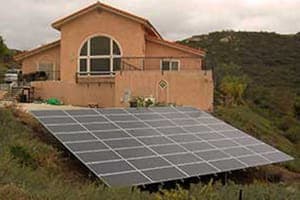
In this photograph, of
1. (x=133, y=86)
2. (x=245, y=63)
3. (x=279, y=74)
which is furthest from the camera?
(x=245, y=63)

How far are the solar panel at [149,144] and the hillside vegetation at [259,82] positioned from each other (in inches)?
172

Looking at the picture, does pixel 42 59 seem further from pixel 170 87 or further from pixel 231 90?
pixel 231 90

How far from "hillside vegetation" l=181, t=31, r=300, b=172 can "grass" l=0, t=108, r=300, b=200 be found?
10689 millimetres

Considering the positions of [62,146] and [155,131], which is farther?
[155,131]

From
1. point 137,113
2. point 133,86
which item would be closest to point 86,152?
point 137,113

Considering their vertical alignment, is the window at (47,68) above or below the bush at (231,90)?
above

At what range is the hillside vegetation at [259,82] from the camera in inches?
1266

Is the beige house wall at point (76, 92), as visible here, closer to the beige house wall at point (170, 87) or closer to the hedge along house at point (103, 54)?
the hedge along house at point (103, 54)

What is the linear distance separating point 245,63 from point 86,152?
53.8m

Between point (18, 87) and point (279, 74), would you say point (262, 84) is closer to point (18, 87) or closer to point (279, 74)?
point (279, 74)

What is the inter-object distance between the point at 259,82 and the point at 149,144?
43.5m

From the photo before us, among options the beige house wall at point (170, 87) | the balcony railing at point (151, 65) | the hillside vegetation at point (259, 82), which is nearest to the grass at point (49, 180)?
the beige house wall at point (170, 87)

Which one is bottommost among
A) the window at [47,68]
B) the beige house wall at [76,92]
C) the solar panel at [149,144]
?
the solar panel at [149,144]

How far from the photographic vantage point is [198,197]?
917 centimetres
